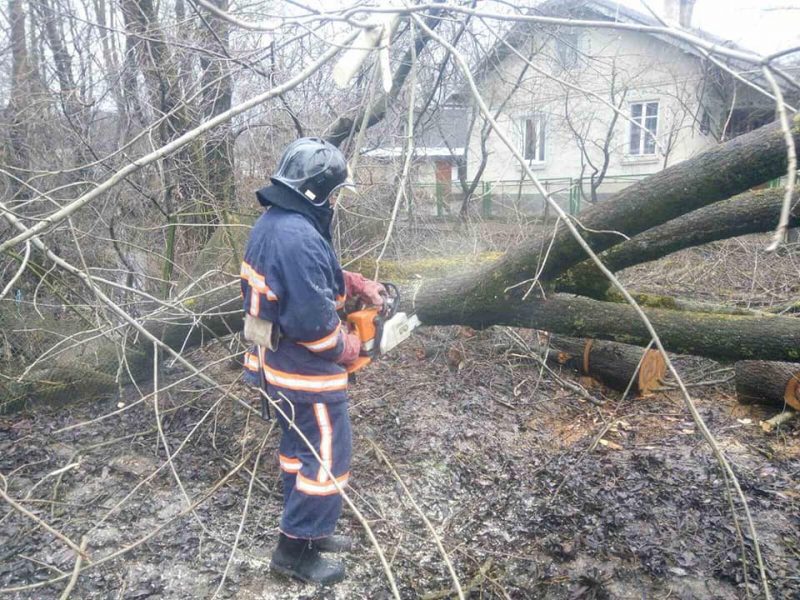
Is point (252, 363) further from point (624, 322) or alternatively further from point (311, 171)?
point (624, 322)

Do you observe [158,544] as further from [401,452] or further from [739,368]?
[739,368]

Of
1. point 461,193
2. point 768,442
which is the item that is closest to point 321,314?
point 768,442

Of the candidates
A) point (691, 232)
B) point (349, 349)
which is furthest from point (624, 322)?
point (349, 349)

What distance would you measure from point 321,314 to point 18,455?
269cm

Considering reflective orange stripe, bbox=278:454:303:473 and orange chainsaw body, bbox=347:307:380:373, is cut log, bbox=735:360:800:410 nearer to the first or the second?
orange chainsaw body, bbox=347:307:380:373

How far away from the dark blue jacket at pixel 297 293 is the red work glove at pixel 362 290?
176 millimetres

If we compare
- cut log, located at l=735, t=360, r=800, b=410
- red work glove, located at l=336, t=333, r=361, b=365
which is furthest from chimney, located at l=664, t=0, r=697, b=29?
red work glove, located at l=336, t=333, r=361, b=365

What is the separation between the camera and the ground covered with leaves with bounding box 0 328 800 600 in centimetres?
289

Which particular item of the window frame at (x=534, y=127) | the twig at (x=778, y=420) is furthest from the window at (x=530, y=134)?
the twig at (x=778, y=420)

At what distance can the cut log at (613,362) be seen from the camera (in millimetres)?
4809

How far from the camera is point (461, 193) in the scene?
34.6 feet

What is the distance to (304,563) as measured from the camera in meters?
2.88

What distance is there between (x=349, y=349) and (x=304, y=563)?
1.02 m

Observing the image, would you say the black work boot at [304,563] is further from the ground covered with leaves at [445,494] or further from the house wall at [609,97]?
the house wall at [609,97]
